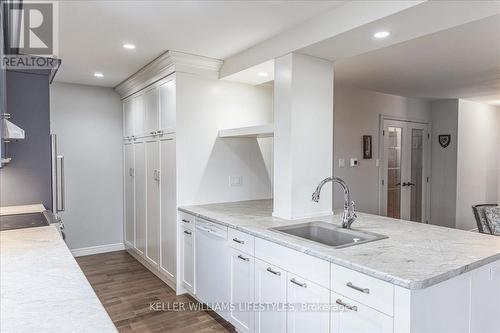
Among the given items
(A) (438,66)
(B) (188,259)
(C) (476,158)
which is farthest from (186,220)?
(C) (476,158)

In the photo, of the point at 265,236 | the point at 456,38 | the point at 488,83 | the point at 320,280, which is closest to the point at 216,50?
the point at 265,236

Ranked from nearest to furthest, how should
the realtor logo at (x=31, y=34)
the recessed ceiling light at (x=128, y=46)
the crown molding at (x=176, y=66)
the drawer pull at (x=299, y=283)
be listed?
the drawer pull at (x=299, y=283) → the realtor logo at (x=31, y=34) → the recessed ceiling light at (x=128, y=46) → the crown molding at (x=176, y=66)

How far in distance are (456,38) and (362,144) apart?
84.2 inches

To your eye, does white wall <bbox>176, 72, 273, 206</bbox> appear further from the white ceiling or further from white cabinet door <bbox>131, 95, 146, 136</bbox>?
white cabinet door <bbox>131, 95, 146, 136</bbox>

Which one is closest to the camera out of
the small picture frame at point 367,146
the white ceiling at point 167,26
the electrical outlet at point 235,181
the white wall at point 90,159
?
the white ceiling at point 167,26

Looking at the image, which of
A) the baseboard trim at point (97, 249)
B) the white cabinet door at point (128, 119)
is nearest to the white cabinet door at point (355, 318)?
the white cabinet door at point (128, 119)

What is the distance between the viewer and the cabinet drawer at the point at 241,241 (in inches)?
87.9

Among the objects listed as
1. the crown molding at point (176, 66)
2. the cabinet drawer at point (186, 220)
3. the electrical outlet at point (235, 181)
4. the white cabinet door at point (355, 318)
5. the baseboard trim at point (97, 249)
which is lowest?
the baseboard trim at point (97, 249)

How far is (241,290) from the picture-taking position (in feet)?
7.66

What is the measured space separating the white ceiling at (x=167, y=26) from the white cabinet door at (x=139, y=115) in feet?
2.49

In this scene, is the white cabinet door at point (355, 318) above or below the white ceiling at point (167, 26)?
below

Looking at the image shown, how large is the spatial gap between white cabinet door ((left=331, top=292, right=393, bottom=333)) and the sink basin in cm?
55

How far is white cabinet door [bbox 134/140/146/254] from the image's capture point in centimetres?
398

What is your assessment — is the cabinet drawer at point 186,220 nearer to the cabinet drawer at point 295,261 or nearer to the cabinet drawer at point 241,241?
the cabinet drawer at point 241,241
